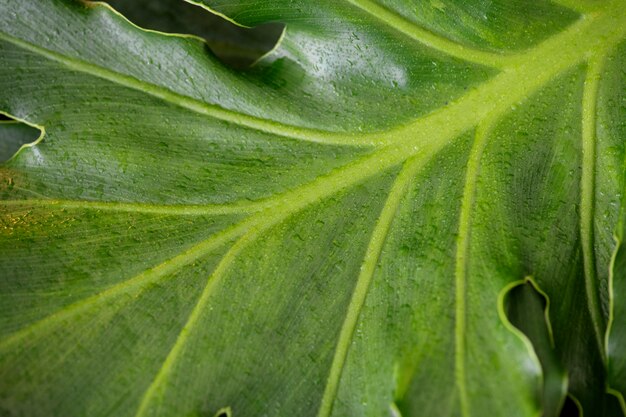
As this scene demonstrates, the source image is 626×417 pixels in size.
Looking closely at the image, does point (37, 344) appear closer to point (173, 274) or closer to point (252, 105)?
point (173, 274)

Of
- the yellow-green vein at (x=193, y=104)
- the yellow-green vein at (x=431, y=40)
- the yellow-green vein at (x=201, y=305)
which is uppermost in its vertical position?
the yellow-green vein at (x=431, y=40)

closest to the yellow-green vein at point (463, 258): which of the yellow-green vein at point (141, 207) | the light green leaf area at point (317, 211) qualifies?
the light green leaf area at point (317, 211)

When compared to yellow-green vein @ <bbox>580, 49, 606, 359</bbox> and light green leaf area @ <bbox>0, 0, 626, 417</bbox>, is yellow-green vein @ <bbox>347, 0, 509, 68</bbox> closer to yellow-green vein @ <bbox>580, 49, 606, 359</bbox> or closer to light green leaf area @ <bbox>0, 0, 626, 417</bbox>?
light green leaf area @ <bbox>0, 0, 626, 417</bbox>

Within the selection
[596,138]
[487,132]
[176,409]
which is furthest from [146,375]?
[596,138]

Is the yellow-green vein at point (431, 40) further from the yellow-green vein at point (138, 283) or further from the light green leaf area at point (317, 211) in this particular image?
the yellow-green vein at point (138, 283)

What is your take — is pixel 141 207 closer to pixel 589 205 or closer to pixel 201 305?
pixel 201 305

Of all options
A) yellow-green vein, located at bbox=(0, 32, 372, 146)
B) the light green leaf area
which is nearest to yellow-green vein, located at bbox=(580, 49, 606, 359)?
the light green leaf area
